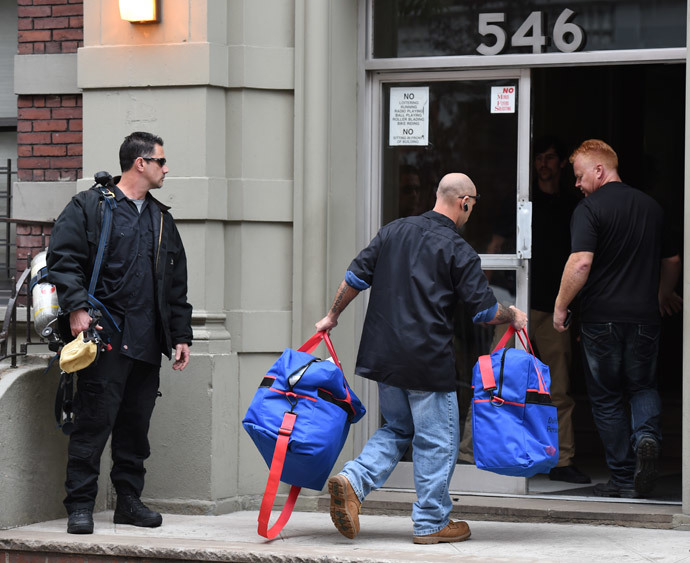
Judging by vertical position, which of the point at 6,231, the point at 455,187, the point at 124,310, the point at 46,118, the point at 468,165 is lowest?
the point at 124,310

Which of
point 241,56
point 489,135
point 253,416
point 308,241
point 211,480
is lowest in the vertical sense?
point 211,480

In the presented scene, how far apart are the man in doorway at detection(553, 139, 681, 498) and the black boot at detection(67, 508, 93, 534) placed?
9.13 feet

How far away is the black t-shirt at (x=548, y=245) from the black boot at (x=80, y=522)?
3.27 metres

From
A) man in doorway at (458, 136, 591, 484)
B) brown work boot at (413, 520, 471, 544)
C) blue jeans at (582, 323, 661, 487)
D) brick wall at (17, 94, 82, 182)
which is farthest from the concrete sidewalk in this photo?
brick wall at (17, 94, 82, 182)

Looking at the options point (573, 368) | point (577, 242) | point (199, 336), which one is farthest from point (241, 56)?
point (573, 368)

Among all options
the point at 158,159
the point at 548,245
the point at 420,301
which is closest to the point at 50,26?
the point at 158,159

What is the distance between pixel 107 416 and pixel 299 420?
1.05 m

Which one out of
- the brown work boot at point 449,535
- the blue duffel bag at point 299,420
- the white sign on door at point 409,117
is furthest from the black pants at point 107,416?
the white sign on door at point 409,117

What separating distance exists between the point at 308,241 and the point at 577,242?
1.51 metres

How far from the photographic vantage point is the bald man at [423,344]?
19.1ft

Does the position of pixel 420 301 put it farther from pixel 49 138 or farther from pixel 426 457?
pixel 49 138

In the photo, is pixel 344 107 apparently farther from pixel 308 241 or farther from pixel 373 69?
pixel 308 241

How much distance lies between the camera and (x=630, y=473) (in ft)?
22.8

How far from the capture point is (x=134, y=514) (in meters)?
6.43
